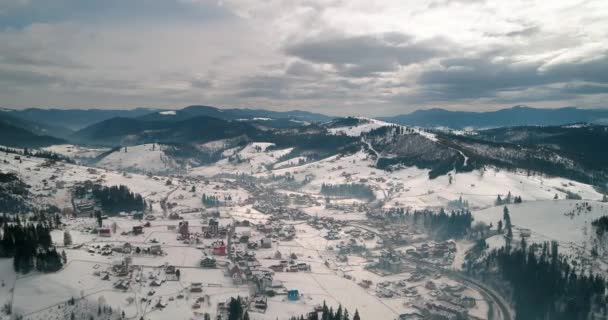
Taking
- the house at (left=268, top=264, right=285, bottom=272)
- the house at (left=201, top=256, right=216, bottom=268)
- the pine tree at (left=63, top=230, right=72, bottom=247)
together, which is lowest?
the house at (left=268, top=264, right=285, bottom=272)

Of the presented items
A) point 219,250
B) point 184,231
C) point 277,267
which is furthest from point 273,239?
point 277,267

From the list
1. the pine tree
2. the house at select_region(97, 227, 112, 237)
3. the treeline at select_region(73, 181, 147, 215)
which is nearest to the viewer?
the pine tree

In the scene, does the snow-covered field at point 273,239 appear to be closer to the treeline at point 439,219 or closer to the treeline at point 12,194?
the treeline at point 12,194

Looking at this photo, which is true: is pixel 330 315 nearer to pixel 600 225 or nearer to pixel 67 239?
pixel 67 239

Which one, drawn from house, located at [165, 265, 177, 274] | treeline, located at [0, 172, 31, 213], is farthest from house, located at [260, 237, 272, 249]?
treeline, located at [0, 172, 31, 213]

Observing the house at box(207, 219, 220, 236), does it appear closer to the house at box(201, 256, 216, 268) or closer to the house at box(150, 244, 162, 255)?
the house at box(150, 244, 162, 255)
